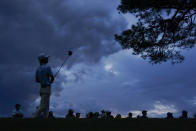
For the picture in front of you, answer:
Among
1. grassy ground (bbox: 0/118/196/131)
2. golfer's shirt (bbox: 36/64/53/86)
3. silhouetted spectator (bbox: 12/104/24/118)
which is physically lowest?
grassy ground (bbox: 0/118/196/131)

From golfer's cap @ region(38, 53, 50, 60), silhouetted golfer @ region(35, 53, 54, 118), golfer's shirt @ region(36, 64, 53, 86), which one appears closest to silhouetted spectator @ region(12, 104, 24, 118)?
silhouetted golfer @ region(35, 53, 54, 118)

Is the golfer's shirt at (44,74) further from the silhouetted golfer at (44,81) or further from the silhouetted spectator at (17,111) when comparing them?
the silhouetted spectator at (17,111)

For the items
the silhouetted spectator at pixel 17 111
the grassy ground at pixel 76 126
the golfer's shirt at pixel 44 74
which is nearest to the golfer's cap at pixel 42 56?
the golfer's shirt at pixel 44 74

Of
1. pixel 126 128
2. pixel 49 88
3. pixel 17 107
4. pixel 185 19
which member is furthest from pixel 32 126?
pixel 185 19

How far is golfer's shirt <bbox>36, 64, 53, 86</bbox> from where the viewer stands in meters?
9.03

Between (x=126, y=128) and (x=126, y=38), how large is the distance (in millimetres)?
9416

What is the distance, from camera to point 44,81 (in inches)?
356

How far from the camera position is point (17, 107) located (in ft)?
42.0

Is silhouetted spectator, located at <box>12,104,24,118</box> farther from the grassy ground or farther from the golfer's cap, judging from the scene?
the grassy ground

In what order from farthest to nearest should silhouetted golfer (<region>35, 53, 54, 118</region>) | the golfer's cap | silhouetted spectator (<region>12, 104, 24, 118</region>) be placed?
silhouetted spectator (<region>12, 104, 24, 118</region>) → the golfer's cap → silhouetted golfer (<region>35, 53, 54, 118</region>)

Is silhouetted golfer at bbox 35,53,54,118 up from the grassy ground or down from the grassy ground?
up

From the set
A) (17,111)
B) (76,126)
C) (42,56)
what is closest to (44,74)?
(42,56)

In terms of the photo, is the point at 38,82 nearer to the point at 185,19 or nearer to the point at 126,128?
the point at 126,128

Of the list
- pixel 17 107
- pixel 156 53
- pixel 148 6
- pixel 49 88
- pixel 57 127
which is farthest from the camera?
pixel 156 53
